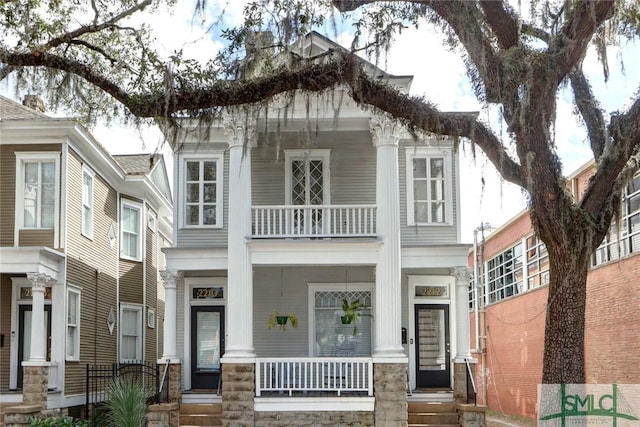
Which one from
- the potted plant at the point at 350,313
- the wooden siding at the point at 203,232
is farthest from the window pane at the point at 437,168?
the wooden siding at the point at 203,232

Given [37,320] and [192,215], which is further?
[192,215]

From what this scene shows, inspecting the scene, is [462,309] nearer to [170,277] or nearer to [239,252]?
[239,252]

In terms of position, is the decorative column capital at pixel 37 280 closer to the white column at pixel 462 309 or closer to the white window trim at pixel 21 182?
the white window trim at pixel 21 182

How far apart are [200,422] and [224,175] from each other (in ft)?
17.9

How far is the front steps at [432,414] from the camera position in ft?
53.7

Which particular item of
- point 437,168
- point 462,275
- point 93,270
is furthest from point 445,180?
point 93,270

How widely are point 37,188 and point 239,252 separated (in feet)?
15.2

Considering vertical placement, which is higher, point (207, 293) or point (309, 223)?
point (309, 223)

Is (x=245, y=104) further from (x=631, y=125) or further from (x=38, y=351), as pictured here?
(x=38, y=351)

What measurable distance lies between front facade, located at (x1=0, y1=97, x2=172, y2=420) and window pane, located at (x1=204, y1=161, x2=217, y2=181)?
7.86ft

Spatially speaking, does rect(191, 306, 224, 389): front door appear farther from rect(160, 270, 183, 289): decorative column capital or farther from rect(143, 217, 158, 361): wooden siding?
rect(143, 217, 158, 361): wooden siding

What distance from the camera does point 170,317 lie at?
17297 millimetres

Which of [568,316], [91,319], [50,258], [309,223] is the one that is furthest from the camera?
[91,319]

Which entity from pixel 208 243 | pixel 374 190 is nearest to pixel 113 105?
pixel 208 243
